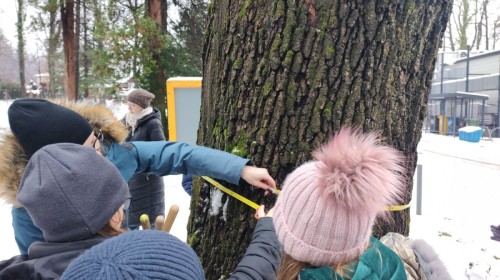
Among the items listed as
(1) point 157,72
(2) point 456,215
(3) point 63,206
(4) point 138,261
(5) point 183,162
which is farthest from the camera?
(1) point 157,72

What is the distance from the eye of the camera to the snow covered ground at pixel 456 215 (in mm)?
4405

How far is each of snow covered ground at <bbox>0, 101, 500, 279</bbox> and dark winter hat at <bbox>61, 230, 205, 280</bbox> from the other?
3.32ft

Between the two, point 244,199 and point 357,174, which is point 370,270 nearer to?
point 357,174

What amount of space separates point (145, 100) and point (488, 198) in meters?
Answer: 6.24

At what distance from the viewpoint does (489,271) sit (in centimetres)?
396

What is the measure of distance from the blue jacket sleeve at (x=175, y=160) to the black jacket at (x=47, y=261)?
2.01ft

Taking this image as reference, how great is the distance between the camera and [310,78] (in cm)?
172

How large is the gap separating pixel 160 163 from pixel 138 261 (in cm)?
111

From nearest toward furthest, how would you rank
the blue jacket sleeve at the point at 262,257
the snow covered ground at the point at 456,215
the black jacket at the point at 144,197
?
the blue jacket sleeve at the point at 262,257 → the black jacket at the point at 144,197 → the snow covered ground at the point at 456,215

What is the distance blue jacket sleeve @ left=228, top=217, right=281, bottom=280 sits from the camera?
4.81 ft

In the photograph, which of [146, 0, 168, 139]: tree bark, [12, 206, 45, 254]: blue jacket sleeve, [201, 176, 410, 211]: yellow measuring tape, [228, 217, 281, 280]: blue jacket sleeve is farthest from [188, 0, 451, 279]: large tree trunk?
[146, 0, 168, 139]: tree bark

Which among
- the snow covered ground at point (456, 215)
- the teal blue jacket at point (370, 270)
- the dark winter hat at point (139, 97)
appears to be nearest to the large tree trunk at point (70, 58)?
the snow covered ground at point (456, 215)

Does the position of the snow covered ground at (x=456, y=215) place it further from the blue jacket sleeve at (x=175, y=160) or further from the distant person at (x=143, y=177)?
the distant person at (x=143, y=177)

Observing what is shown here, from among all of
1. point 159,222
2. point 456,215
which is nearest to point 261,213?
point 159,222
